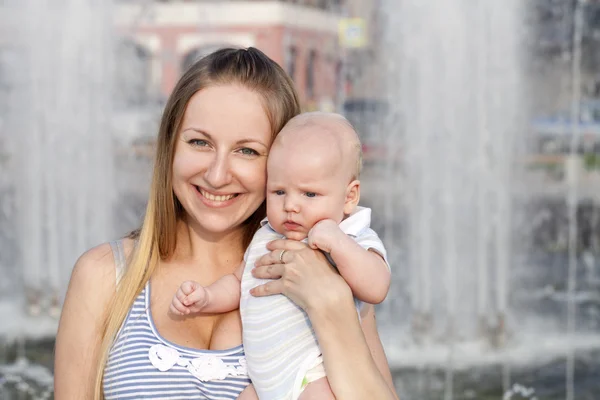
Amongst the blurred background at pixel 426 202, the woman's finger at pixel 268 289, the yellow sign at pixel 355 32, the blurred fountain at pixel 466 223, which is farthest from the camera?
the yellow sign at pixel 355 32

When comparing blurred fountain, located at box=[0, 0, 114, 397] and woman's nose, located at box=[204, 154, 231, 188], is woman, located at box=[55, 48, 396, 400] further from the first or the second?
blurred fountain, located at box=[0, 0, 114, 397]

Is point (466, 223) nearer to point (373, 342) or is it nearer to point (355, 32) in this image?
point (373, 342)

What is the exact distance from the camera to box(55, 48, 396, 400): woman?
84.7 inches

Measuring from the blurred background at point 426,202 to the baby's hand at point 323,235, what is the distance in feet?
13.5

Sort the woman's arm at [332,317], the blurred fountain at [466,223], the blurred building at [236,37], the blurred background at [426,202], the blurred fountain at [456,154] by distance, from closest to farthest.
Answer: the woman's arm at [332,317], the blurred background at [426,202], the blurred fountain at [466,223], the blurred fountain at [456,154], the blurred building at [236,37]

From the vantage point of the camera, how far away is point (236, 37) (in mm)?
25984

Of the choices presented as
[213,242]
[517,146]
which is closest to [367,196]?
[517,146]

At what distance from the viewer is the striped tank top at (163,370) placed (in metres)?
2.16

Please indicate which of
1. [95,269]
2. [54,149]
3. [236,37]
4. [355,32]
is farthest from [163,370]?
[236,37]

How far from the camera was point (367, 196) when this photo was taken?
13.2 meters

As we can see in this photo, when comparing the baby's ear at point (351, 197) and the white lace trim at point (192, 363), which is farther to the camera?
the baby's ear at point (351, 197)

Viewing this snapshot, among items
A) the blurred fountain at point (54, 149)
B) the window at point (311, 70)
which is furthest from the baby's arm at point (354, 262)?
the window at point (311, 70)

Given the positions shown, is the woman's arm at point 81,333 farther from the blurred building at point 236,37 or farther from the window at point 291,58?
the window at point 291,58

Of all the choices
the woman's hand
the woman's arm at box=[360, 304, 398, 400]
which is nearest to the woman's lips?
the woman's hand
